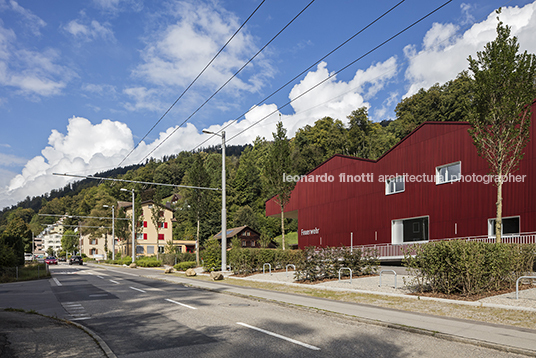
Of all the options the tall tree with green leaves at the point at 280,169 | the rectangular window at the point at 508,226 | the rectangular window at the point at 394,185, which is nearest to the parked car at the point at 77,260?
the tall tree with green leaves at the point at 280,169

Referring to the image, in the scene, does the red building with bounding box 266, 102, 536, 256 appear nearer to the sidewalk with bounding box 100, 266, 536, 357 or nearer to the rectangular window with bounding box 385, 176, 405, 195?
the rectangular window with bounding box 385, 176, 405, 195

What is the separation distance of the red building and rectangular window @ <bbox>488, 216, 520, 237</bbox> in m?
0.05

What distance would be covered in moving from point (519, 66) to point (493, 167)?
4609 millimetres

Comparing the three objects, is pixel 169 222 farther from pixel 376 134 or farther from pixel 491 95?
pixel 491 95

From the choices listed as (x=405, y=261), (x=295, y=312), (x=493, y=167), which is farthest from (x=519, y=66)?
(x=295, y=312)

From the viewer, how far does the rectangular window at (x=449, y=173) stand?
85.5ft

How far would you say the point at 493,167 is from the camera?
1877 cm

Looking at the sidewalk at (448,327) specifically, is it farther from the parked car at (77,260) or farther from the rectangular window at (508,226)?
the parked car at (77,260)

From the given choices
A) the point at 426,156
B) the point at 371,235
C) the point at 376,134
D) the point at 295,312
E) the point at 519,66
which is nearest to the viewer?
the point at 295,312

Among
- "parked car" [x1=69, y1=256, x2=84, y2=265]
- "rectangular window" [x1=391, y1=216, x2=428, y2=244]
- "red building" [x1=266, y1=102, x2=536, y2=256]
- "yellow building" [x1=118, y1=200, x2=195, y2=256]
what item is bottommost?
"parked car" [x1=69, y1=256, x2=84, y2=265]

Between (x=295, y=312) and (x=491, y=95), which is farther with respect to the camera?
(x=491, y=95)

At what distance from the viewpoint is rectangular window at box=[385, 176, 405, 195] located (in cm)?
3078

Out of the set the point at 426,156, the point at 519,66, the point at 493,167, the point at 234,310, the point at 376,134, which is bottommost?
the point at 234,310

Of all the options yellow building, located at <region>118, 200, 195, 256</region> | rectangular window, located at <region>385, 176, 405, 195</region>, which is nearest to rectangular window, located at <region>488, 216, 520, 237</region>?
rectangular window, located at <region>385, 176, 405, 195</region>
